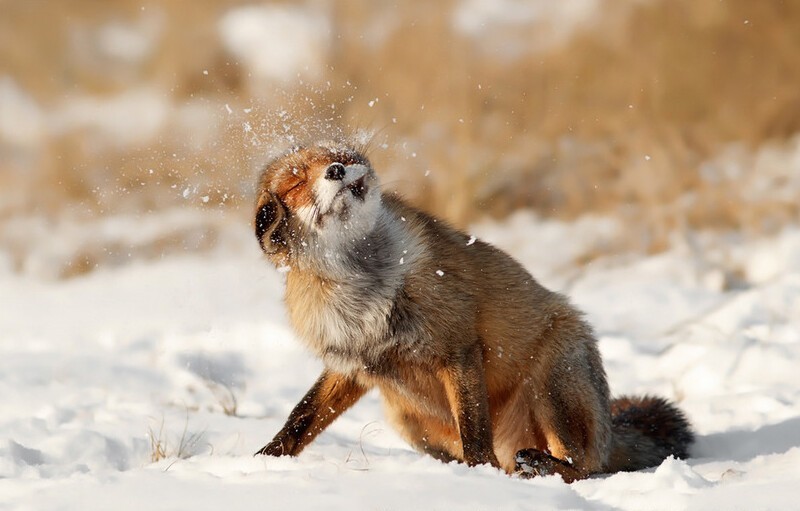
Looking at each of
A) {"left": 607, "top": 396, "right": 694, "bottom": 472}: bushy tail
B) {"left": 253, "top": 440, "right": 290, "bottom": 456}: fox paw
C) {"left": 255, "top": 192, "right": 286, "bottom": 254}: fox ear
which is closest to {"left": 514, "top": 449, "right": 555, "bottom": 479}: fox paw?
{"left": 607, "top": 396, "right": 694, "bottom": 472}: bushy tail

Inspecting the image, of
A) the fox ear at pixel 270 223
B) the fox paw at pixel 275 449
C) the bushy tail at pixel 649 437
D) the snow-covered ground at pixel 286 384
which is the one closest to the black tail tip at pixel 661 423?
the bushy tail at pixel 649 437

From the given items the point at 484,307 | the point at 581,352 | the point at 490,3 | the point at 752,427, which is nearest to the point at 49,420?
the point at 484,307

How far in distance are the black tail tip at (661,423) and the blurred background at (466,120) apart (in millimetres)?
5033

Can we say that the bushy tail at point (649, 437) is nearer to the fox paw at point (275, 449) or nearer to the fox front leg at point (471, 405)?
the fox front leg at point (471, 405)

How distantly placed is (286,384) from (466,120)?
501 centimetres

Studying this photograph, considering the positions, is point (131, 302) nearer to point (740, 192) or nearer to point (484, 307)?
point (484, 307)

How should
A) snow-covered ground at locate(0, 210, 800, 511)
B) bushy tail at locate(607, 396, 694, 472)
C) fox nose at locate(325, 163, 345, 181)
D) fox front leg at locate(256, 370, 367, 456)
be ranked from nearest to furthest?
snow-covered ground at locate(0, 210, 800, 511) < fox nose at locate(325, 163, 345, 181) < fox front leg at locate(256, 370, 367, 456) < bushy tail at locate(607, 396, 694, 472)

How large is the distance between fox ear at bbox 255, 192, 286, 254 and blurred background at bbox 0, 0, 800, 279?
5.75m

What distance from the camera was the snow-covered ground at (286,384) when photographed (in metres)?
3.77

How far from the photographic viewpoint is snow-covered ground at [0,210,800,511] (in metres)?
3.77

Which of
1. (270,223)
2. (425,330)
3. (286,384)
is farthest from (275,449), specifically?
(286,384)

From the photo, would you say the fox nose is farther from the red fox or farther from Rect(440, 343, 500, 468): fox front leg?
Rect(440, 343, 500, 468): fox front leg

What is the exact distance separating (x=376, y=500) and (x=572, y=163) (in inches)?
352

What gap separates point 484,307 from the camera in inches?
201
